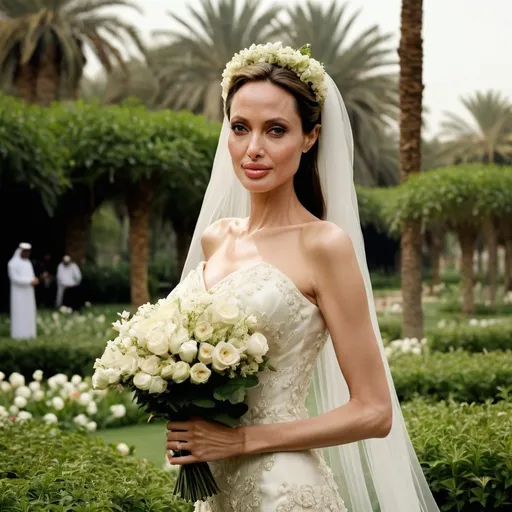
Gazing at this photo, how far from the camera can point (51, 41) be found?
2519 centimetres

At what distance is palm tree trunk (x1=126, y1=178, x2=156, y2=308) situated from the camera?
17.3 metres

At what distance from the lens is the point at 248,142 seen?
264 cm

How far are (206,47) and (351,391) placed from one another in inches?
1218

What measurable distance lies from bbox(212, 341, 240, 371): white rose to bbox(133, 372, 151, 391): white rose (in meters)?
0.19

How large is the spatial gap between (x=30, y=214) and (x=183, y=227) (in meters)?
5.22

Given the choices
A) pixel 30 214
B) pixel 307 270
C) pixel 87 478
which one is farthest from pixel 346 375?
pixel 30 214

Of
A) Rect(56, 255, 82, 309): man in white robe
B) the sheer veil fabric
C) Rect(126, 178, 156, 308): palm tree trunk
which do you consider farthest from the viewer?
Rect(56, 255, 82, 309): man in white robe

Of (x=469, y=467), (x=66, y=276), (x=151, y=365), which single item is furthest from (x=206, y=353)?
(x=66, y=276)

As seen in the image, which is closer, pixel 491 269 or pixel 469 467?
pixel 469 467

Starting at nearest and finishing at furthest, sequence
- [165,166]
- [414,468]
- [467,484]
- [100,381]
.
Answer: [100,381]
[414,468]
[467,484]
[165,166]

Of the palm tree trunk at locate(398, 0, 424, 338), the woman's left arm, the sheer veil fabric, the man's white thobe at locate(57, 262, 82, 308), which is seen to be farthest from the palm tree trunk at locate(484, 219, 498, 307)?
the woman's left arm

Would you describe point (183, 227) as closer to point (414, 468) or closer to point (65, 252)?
point (65, 252)

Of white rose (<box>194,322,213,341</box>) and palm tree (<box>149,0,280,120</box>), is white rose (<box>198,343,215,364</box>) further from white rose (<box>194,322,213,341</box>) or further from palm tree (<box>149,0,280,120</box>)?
palm tree (<box>149,0,280,120</box>)

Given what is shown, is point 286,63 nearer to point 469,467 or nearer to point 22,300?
point 469,467
